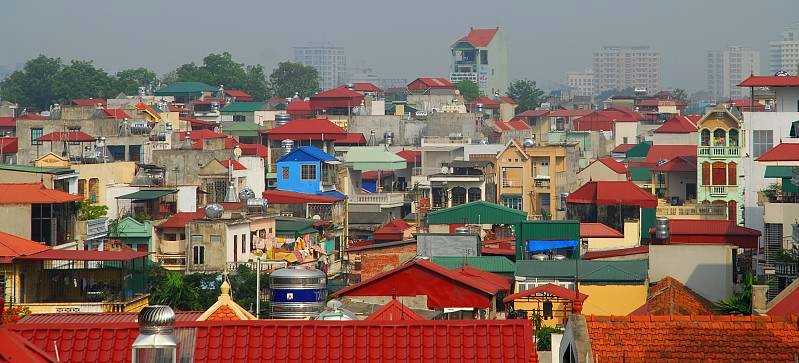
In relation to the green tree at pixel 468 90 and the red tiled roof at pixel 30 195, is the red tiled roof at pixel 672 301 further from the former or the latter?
the green tree at pixel 468 90

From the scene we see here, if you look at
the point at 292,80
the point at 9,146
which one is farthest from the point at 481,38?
the point at 9,146

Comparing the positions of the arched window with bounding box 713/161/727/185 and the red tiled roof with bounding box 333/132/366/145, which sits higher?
the red tiled roof with bounding box 333/132/366/145

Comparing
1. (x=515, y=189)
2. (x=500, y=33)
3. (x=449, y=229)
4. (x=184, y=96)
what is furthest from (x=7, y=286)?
A: (x=500, y=33)

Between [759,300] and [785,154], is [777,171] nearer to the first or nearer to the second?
[785,154]

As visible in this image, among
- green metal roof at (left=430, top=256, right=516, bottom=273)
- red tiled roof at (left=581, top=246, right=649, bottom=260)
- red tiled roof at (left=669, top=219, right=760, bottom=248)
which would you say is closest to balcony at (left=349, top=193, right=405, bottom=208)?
red tiled roof at (left=581, top=246, right=649, bottom=260)

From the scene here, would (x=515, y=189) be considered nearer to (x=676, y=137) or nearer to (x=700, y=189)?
(x=700, y=189)

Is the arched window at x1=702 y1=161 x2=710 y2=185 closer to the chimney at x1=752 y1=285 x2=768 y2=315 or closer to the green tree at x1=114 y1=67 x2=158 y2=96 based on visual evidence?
the chimney at x1=752 y1=285 x2=768 y2=315

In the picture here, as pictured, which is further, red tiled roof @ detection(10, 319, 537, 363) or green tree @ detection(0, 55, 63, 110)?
green tree @ detection(0, 55, 63, 110)

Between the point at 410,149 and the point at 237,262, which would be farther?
the point at 410,149
